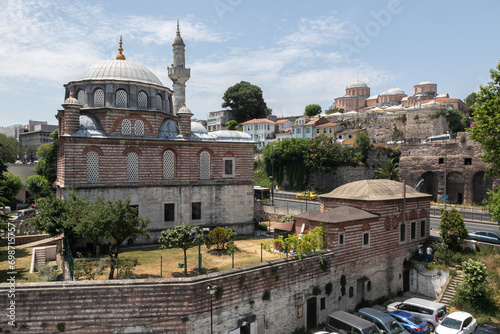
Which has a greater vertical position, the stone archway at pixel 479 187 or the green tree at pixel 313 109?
the green tree at pixel 313 109

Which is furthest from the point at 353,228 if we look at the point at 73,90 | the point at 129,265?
the point at 73,90

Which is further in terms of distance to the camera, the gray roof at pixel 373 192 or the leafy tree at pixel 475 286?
the gray roof at pixel 373 192

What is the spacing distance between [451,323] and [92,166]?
21864 millimetres

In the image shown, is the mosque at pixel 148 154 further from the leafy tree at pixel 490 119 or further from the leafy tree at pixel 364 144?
the leafy tree at pixel 364 144

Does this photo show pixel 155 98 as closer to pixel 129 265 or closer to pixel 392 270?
pixel 129 265

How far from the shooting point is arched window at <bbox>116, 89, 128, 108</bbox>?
2422 centimetres

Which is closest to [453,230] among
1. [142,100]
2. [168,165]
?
[168,165]

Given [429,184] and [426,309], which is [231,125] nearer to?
[429,184]

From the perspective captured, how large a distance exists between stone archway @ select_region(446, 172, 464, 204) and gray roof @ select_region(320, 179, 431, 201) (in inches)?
883

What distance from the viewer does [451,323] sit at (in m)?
15.7

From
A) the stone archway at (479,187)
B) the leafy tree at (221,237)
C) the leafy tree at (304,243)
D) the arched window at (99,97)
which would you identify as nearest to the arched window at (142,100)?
the arched window at (99,97)

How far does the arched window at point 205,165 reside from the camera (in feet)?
84.9

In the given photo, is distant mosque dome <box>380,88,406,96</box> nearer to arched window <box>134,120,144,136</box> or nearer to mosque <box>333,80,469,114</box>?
mosque <box>333,80,469,114</box>

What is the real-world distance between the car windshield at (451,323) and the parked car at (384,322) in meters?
2.01
